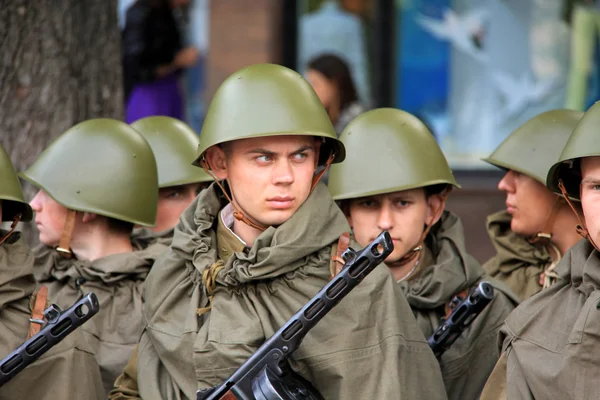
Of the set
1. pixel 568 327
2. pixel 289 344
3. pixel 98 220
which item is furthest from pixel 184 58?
pixel 568 327

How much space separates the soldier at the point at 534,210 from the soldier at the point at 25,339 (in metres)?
1.96

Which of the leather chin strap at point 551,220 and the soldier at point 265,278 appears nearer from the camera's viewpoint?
the soldier at point 265,278

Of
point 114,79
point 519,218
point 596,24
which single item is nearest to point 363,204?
point 519,218

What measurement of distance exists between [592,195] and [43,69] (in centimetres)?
345

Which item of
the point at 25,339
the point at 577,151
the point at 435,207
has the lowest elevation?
the point at 25,339

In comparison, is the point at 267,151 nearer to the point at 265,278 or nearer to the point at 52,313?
the point at 265,278

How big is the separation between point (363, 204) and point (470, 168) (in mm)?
4475

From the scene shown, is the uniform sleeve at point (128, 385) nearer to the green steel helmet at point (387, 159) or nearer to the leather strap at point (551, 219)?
the green steel helmet at point (387, 159)

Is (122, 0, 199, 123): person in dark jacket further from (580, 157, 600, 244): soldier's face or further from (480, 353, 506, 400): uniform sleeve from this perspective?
(580, 157, 600, 244): soldier's face

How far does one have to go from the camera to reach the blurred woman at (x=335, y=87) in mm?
8398

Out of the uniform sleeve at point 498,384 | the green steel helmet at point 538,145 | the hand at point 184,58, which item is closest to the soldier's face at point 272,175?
the uniform sleeve at point 498,384

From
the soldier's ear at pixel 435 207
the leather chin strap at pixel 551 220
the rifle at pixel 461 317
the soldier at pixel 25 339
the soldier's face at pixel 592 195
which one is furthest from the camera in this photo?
the leather chin strap at pixel 551 220

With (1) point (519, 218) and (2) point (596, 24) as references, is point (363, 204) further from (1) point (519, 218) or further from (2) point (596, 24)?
(2) point (596, 24)

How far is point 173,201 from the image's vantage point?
577 cm
